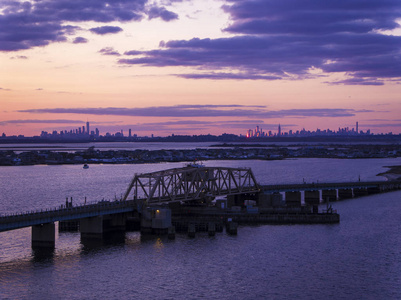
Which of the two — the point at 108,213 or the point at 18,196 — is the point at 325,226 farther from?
the point at 18,196

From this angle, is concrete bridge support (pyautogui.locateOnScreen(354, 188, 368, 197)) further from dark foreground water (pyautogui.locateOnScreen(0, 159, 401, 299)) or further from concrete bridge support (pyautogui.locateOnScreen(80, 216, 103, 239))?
concrete bridge support (pyautogui.locateOnScreen(80, 216, 103, 239))

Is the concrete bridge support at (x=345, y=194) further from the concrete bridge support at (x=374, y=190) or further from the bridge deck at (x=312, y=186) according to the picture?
the concrete bridge support at (x=374, y=190)

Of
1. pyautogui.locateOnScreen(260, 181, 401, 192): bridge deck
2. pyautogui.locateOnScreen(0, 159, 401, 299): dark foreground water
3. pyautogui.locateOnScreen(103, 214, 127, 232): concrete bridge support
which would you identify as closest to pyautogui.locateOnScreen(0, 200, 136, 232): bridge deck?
pyautogui.locateOnScreen(103, 214, 127, 232): concrete bridge support

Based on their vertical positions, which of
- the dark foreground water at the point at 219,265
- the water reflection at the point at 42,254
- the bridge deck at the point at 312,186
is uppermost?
the bridge deck at the point at 312,186

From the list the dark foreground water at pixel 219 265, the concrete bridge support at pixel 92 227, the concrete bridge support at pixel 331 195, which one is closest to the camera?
the dark foreground water at pixel 219 265

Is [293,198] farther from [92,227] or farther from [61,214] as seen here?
[61,214]

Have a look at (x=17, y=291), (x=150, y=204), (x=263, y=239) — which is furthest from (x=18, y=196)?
(x=17, y=291)

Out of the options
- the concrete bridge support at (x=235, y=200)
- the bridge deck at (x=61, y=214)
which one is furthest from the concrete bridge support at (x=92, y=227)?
the concrete bridge support at (x=235, y=200)
